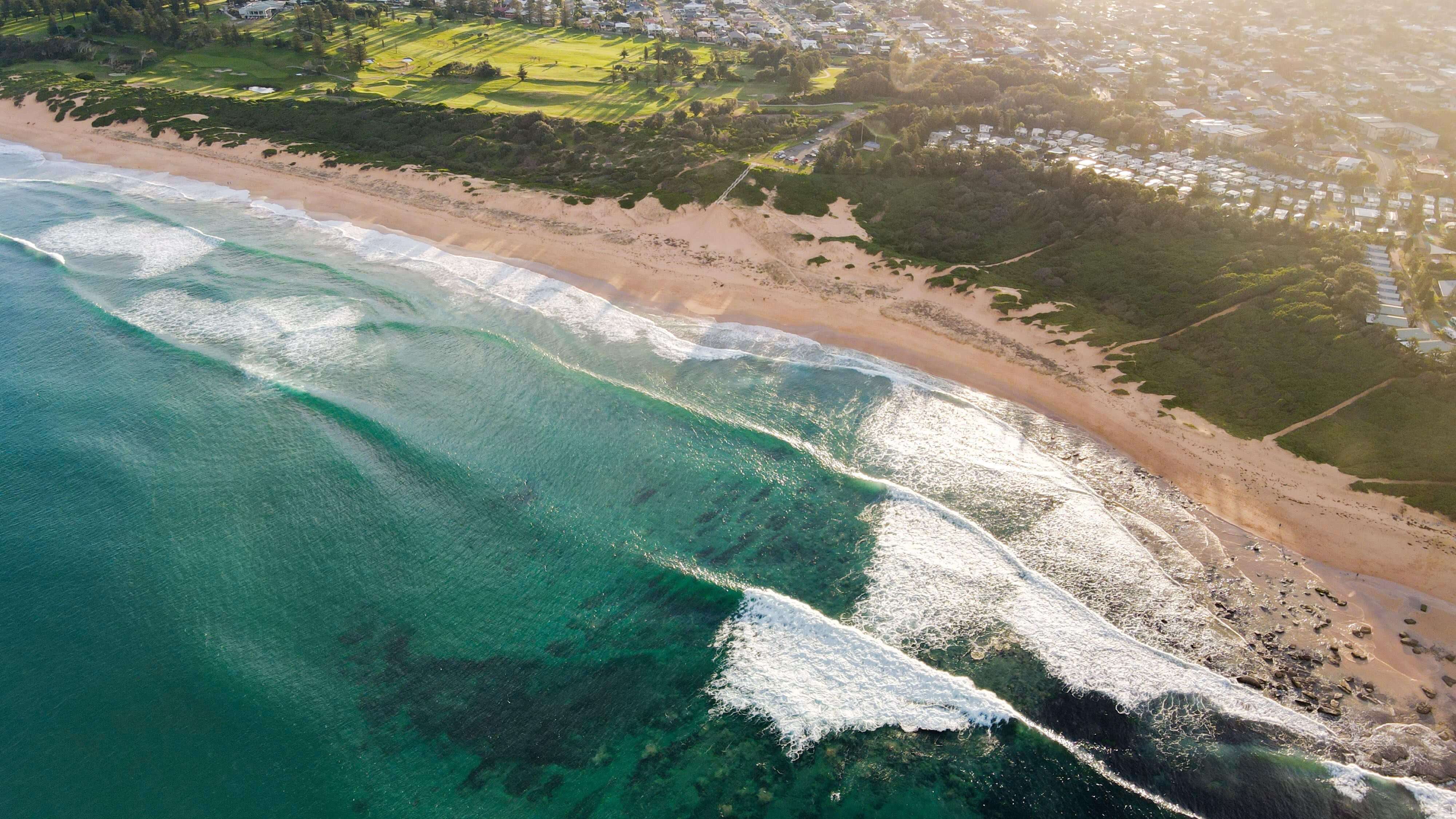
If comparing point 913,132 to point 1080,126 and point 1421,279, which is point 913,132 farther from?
point 1421,279

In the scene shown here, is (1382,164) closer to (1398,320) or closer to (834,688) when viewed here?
(1398,320)

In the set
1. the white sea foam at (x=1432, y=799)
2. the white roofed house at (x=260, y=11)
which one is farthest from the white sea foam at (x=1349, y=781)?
the white roofed house at (x=260, y=11)

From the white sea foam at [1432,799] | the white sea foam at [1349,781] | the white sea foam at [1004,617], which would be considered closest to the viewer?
the white sea foam at [1432,799]

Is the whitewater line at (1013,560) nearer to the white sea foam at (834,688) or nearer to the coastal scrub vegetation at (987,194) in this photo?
the white sea foam at (834,688)

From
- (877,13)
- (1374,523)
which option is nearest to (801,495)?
(1374,523)

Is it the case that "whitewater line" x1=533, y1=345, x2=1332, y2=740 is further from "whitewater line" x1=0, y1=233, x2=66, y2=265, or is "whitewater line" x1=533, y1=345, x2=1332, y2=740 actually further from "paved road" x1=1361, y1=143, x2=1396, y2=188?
"paved road" x1=1361, y1=143, x2=1396, y2=188

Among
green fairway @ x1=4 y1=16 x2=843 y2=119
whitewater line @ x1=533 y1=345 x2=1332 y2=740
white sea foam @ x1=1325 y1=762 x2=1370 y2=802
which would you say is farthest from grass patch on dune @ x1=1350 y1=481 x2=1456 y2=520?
green fairway @ x1=4 y1=16 x2=843 y2=119

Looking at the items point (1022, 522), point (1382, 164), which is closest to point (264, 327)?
point (1022, 522)
